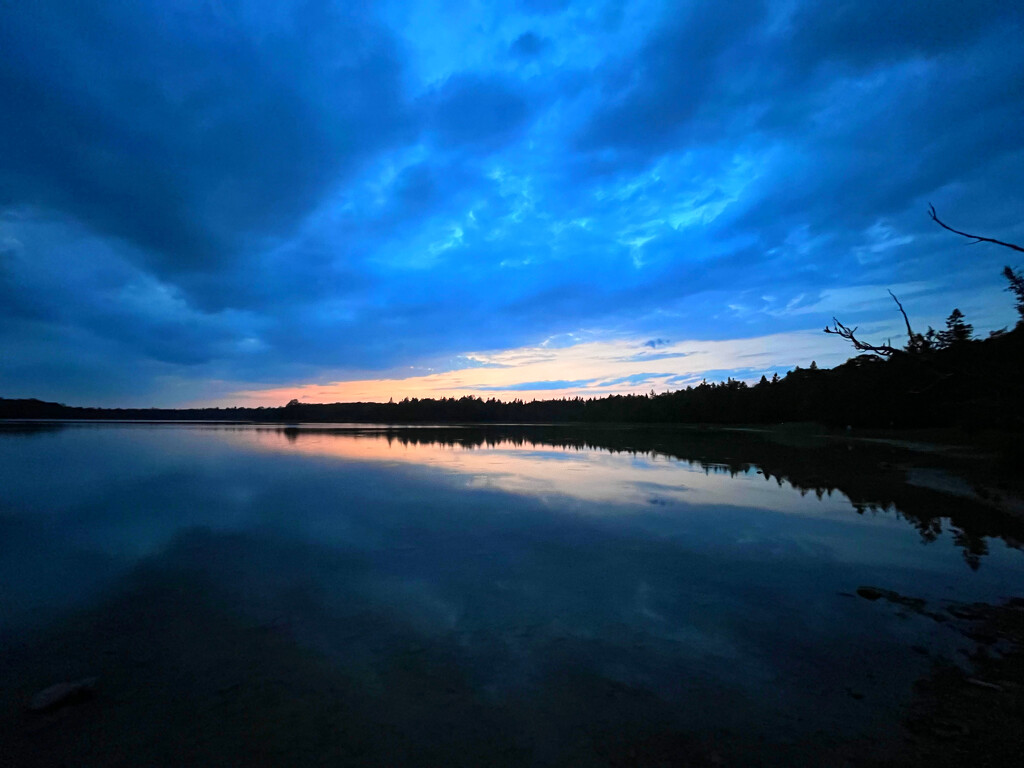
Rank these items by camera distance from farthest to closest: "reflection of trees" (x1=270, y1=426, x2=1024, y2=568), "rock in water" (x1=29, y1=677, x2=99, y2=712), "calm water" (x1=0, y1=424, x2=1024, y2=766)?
"reflection of trees" (x1=270, y1=426, x2=1024, y2=568), "rock in water" (x1=29, y1=677, x2=99, y2=712), "calm water" (x1=0, y1=424, x2=1024, y2=766)

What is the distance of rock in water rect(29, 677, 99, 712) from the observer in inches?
195

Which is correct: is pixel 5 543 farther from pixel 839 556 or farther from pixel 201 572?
pixel 839 556

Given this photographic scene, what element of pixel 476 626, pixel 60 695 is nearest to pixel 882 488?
pixel 476 626

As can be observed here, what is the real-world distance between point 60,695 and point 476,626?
15.2 feet

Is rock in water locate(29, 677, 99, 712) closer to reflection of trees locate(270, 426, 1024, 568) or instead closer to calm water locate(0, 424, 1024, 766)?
calm water locate(0, 424, 1024, 766)

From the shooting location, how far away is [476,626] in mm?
6910

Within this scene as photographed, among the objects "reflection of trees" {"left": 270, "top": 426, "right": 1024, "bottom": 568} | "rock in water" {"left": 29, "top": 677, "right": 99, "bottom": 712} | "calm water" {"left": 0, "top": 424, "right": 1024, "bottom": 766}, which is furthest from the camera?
"reflection of trees" {"left": 270, "top": 426, "right": 1024, "bottom": 568}

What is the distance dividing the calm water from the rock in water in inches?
4.8

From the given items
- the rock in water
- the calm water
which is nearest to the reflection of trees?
the calm water

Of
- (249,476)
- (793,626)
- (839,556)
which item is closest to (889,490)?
(839,556)

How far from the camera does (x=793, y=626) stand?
691cm

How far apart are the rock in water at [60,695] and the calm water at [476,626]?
0.40 ft

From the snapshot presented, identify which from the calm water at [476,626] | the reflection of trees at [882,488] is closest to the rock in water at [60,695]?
the calm water at [476,626]

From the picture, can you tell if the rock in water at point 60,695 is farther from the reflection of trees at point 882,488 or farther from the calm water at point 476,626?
the reflection of trees at point 882,488
